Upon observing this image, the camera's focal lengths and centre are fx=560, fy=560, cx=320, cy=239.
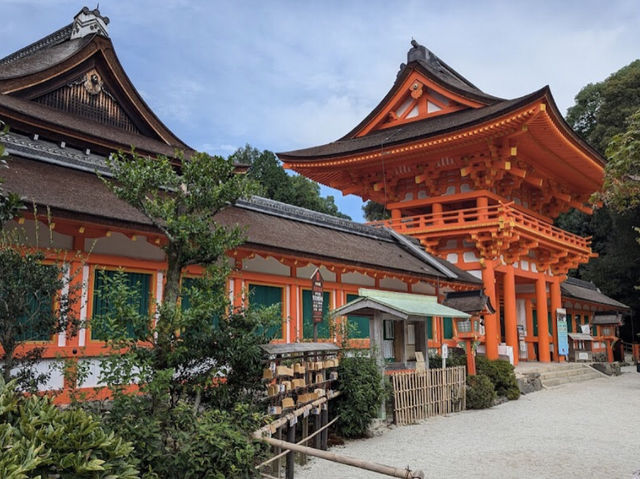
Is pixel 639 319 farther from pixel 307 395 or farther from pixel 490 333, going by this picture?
pixel 307 395

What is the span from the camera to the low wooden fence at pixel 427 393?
11.2 m

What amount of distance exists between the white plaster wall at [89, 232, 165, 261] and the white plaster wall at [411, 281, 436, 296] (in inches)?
354

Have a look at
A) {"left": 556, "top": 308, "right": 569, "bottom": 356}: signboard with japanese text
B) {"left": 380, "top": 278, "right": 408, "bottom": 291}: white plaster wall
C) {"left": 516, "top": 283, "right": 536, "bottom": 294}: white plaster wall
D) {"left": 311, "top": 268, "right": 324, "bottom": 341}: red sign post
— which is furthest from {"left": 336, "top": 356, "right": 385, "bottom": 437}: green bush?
{"left": 516, "top": 283, "right": 536, "bottom": 294}: white plaster wall

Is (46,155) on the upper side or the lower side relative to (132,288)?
upper

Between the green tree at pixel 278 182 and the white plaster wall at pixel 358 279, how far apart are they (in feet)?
74.3

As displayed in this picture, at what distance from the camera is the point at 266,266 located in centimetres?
1257

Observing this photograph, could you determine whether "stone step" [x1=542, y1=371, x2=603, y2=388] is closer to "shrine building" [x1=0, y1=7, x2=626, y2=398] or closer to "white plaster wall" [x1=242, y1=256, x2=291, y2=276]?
"shrine building" [x1=0, y1=7, x2=626, y2=398]

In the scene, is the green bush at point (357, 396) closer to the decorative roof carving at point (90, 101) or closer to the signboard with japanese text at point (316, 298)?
the signboard with japanese text at point (316, 298)

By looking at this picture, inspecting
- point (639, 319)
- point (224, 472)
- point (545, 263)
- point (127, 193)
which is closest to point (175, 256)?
point (127, 193)

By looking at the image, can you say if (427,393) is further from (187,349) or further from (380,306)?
(187,349)

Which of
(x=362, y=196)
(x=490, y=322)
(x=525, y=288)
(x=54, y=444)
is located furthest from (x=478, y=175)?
(x=54, y=444)

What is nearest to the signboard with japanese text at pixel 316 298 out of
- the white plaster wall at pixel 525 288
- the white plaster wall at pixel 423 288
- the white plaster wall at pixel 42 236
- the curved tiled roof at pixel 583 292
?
the white plaster wall at pixel 42 236

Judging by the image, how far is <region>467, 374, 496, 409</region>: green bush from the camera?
1359 cm

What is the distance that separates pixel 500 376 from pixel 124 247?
10.5m
